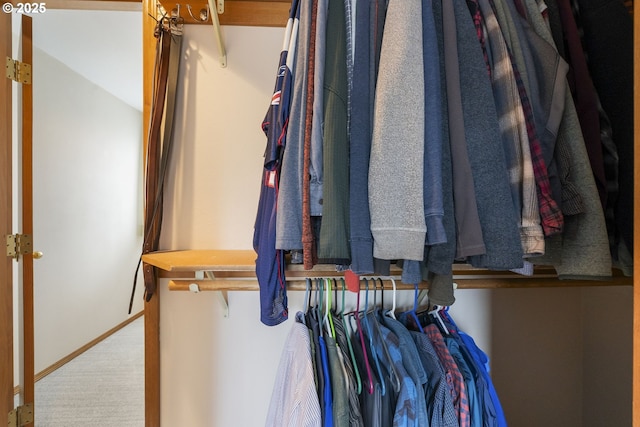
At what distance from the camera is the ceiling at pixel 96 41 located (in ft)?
4.86

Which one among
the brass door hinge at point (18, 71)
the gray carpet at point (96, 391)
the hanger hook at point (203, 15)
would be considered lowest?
the gray carpet at point (96, 391)

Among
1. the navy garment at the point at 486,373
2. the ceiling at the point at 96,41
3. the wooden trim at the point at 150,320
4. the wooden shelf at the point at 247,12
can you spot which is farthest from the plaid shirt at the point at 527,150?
the ceiling at the point at 96,41

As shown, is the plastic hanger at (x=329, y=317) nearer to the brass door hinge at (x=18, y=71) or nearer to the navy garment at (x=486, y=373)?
the navy garment at (x=486, y=373)

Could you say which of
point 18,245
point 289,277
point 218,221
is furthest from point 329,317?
point 18,245

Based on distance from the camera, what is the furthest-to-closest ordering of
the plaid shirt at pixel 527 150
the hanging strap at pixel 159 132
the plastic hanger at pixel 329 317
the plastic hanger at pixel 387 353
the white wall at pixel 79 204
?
1. the white wall at pixel 79 204
2. the hanging strap at pixel 159 132
3. the plastic hanger at pixel 329 317
4. the plastic hanger at pixel 387 353
5. the plaid shirt at pixel 527 150

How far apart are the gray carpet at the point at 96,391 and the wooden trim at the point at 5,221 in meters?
0.67

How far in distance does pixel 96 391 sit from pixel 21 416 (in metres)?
0.79

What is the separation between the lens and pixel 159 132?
97 centimetres

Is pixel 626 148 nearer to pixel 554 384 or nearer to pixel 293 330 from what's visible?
pixel 293 330

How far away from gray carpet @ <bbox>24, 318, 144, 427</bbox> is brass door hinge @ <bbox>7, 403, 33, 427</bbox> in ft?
1.80

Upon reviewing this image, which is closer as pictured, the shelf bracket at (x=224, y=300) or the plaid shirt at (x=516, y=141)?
the plaid shirt at (x=516, y=141)

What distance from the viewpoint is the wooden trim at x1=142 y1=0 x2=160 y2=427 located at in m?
1.00

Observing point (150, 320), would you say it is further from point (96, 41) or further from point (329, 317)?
point (96, 41)

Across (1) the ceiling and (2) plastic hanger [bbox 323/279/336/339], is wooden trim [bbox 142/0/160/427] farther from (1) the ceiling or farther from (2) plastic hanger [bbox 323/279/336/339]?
(2) plastic hanger [bbox 323/279/336/339]
